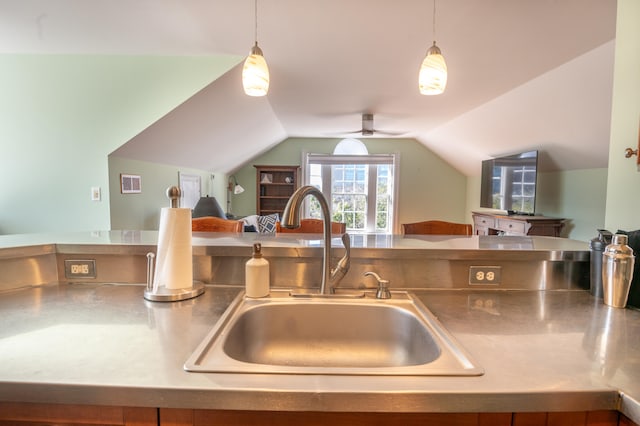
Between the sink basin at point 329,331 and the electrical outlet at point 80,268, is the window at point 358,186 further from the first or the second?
the sink basin at point 329,331

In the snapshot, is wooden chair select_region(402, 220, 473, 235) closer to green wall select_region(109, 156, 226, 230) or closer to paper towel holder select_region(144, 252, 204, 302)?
paper towel holder select_region(144, 252, 204, 302)

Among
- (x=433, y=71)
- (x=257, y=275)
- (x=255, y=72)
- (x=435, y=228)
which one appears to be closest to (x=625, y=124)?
(x=433, y=71)

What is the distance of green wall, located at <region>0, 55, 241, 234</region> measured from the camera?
259 centimetres

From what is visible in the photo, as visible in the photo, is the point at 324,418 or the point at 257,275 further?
the point at 257,275

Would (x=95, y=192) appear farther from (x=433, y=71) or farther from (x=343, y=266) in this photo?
(x=433, y=71)

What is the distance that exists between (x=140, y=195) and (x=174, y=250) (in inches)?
99.2

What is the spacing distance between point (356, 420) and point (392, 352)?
0.43m

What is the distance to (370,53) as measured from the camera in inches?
97.1

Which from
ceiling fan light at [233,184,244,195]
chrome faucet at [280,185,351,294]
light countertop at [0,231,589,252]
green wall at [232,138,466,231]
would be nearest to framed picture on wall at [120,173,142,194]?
light countertop at [0,231,589,252]

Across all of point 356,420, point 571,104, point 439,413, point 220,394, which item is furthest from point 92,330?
point 571,104

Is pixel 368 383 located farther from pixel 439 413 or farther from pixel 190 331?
pixel 190 331

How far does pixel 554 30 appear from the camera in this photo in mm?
2076

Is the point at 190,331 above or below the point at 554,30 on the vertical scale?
below

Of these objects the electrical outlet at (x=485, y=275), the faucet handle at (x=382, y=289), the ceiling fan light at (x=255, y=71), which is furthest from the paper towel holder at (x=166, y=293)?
the ceiling fan light at (x=255, y=71)
